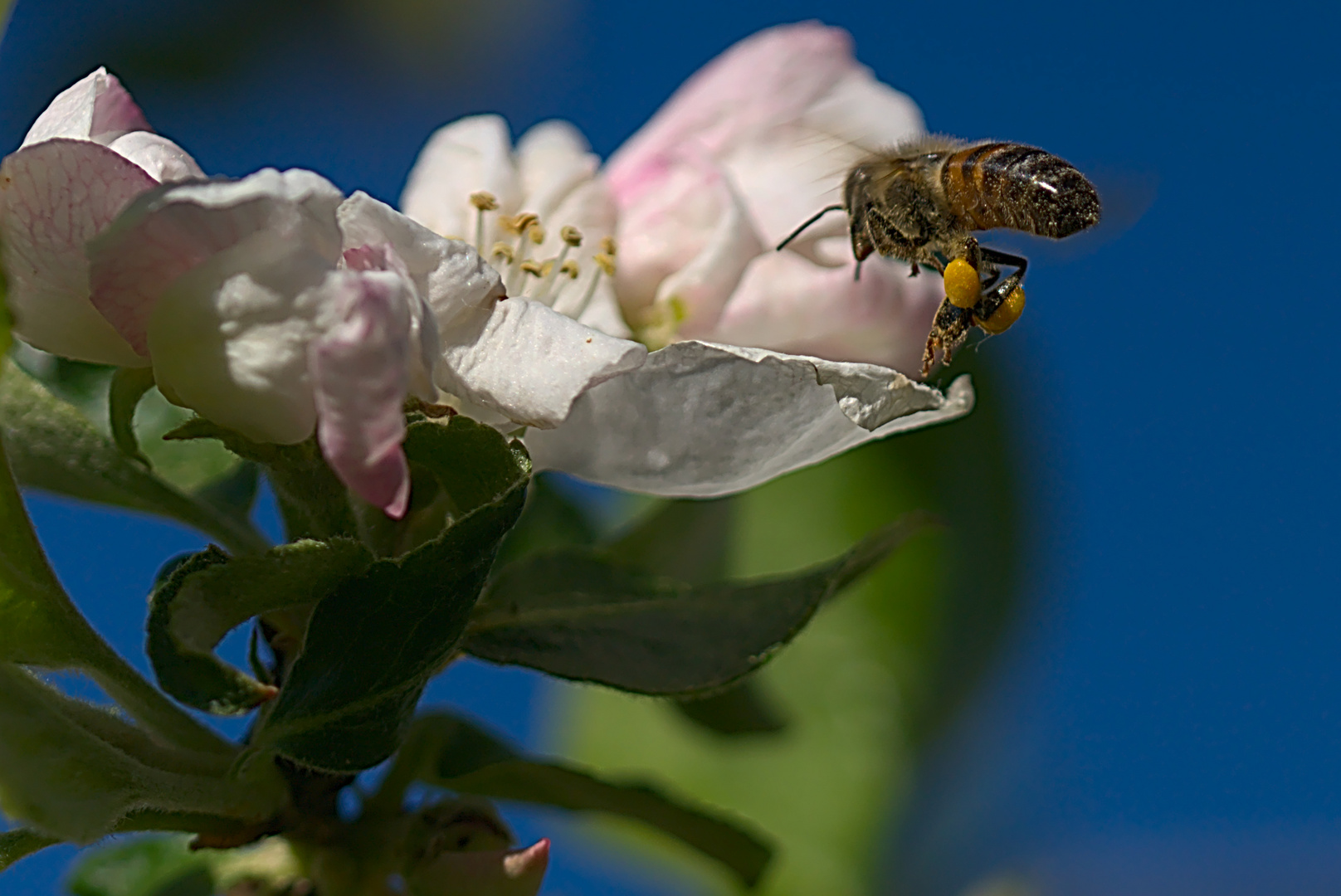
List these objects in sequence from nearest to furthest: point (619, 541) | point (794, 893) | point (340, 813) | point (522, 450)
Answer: point (522, 450) < point (340, 813) < point (619, 541) < point (794, 893)

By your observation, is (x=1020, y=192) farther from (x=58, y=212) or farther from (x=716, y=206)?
(x=58, y=212)

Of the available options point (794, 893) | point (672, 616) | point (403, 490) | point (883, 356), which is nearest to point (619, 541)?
point (883, 356)

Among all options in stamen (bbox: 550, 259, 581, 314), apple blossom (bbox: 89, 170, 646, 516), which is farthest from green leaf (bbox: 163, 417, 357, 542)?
stamen (bbox: 550, 259, 581, 314)

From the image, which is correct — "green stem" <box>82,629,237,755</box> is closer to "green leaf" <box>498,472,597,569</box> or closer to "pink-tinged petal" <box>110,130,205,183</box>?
"pink-tinged petal" <box>110,130,205,183</box>

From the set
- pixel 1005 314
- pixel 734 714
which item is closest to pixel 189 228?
pixel 1005 314

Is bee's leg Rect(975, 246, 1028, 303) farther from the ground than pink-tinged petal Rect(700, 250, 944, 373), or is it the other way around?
bee's leg Rect(975, 246, 1028, 303)

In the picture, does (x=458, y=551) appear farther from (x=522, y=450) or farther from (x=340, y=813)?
(x=340, y=813)

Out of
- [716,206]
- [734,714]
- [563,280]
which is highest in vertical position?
[716,206]
